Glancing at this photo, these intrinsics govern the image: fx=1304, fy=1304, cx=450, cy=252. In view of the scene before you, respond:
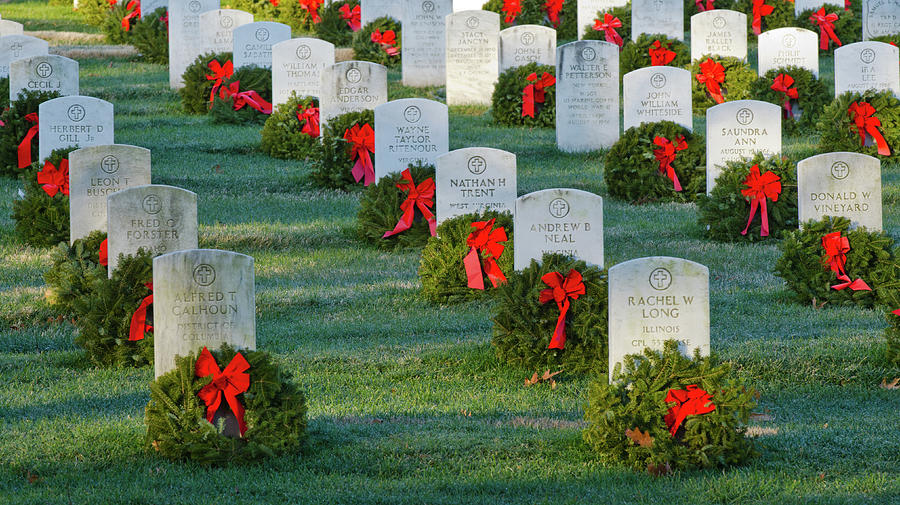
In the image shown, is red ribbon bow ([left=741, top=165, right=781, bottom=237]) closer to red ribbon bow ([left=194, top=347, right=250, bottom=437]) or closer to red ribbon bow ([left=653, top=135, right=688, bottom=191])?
red ribbon bow ([left=653, top=135, right=688, bottom=191])

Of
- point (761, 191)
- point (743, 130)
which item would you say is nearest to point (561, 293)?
point (761, 191)

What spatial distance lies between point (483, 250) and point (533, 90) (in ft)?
24.8

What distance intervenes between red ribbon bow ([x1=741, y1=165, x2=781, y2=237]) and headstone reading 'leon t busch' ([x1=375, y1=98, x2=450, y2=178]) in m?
2.96

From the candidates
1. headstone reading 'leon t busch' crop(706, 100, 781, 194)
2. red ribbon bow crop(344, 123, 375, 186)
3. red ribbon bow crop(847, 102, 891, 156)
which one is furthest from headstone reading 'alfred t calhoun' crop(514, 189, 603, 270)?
red ribbon bow crop(847, 102, 891, 156)

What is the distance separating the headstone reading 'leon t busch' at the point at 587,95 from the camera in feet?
52.9

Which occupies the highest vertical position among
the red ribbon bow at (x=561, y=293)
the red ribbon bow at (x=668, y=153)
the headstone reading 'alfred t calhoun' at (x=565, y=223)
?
the red ribbon bow at (x=668, y=153)

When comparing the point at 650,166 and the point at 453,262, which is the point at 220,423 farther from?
the point at 650,166

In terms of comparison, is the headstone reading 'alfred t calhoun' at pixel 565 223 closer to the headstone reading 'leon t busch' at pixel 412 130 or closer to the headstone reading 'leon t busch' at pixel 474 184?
the headstone reading 'leon t busch' at pixel 474 184

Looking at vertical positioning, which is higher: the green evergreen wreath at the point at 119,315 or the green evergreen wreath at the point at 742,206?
the green evergreen wreath at the point at 742,206

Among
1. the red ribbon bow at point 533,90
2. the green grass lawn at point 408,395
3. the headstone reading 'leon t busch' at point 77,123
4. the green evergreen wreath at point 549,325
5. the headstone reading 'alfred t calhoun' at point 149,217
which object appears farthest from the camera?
the red ribbon bow at point 533,90

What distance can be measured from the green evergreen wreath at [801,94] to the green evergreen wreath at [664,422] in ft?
38.8

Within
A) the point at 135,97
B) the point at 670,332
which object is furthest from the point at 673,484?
the point at 135,97

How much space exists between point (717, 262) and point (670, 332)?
507 centimetres

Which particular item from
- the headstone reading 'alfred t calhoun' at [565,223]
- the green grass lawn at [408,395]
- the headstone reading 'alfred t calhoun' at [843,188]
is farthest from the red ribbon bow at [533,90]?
the headstone reading 'alfred t calhoun' at [565,223]
